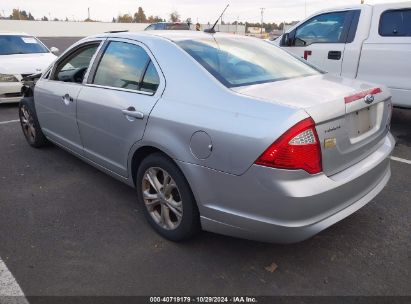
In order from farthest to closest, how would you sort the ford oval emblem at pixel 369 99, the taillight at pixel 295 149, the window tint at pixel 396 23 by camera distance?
1. the window tint at pixel 396 23
2. the ford oval emblem at pixel 369 99
3. the taillight at pixel 295 149

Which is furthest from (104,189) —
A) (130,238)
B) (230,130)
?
(230,130)

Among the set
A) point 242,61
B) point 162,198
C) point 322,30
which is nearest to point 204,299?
point 162,198

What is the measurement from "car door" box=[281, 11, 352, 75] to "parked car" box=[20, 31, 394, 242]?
124 inches

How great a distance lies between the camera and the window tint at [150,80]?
10.3 ft

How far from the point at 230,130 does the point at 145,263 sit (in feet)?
3.93

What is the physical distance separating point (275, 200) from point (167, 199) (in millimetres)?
1030

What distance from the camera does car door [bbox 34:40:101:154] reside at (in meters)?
4.09

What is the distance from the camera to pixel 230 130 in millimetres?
2494

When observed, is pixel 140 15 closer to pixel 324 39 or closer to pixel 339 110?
pixel 324 39

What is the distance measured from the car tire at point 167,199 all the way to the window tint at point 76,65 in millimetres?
1474

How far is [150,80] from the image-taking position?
3.20 meters

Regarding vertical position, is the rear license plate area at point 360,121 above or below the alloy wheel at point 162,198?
above

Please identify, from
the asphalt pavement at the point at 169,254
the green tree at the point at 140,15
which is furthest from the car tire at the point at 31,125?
the green tree at the point at 140,15

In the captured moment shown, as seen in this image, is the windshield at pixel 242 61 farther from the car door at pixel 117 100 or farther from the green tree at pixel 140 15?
the green tree at pixel 140 15
